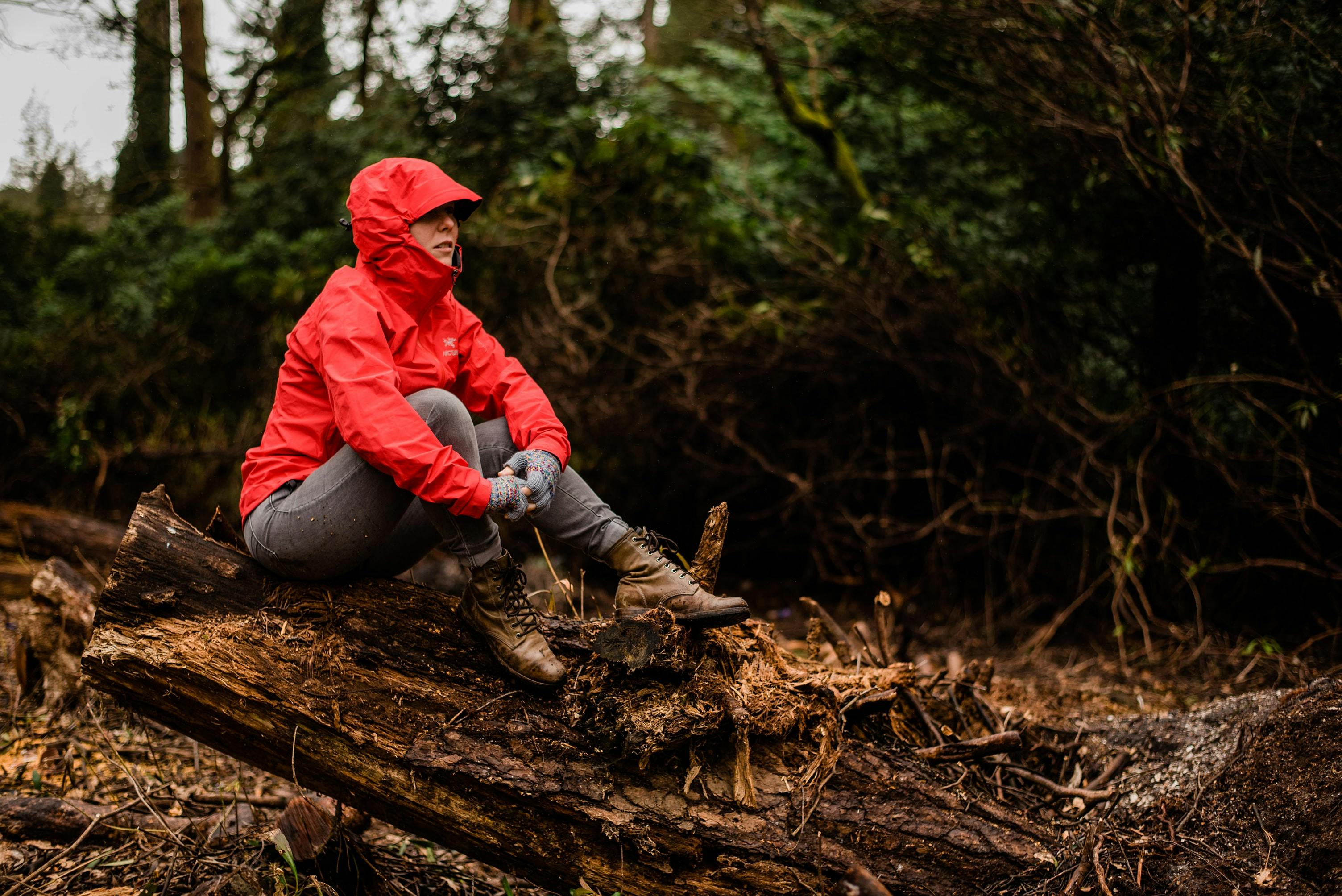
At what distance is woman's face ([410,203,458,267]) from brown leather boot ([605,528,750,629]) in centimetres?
101

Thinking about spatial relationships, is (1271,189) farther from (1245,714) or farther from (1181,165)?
(1245,714)

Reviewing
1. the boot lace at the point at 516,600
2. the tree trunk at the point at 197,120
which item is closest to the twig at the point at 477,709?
the boot lace at the point at 516,600

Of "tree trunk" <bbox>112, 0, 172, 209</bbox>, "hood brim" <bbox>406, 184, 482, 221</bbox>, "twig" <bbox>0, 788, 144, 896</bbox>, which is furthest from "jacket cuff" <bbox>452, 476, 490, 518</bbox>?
"tree trunk" <bbox>112, 0, 172, 209</bbox>

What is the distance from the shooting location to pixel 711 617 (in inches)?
94.3

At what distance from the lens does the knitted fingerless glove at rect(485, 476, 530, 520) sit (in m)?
2.35

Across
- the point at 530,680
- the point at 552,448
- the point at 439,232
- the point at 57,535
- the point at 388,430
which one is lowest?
the point at 57,535

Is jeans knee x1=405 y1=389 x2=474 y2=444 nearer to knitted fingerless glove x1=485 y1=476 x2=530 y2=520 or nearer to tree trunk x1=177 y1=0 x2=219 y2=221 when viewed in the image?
knitted fingerless glove x1=485 y1=476 x2=530 y2=520

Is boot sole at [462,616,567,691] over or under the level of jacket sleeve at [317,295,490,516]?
under

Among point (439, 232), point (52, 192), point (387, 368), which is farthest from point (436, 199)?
point (52, 192)

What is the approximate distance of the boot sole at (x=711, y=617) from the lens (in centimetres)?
238

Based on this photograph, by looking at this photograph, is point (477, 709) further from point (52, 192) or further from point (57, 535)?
point (52, 192)

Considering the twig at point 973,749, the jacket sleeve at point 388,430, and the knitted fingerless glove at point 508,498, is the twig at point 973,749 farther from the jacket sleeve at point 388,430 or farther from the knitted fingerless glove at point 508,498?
the jacket sleeve at point 388,430

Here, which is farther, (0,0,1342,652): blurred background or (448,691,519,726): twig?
(0,0,1342,652): blurred background

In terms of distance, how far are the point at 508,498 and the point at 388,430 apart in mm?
359
